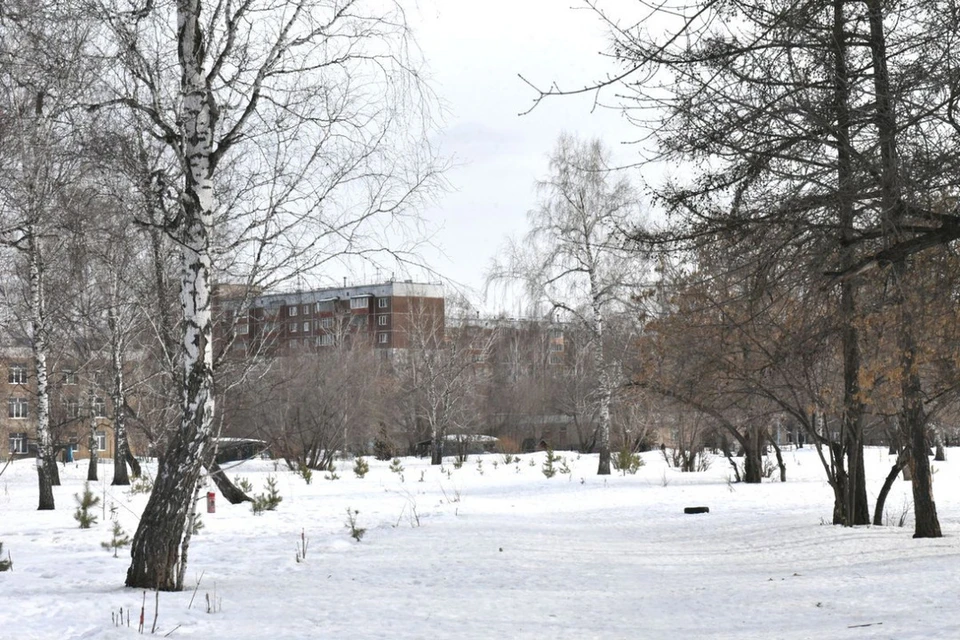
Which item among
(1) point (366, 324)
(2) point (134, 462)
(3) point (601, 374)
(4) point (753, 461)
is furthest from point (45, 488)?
(1) point (366, 324)

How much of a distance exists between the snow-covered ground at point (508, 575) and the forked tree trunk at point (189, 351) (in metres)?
0.33

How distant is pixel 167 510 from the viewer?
8625 millimetres

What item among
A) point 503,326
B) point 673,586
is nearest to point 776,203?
point 673,586

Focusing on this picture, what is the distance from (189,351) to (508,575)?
4079 millimetres

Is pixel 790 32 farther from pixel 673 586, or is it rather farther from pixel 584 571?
pixel 584 571

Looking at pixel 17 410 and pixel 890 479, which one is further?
pixel 17 410

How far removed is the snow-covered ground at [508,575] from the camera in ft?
24.5

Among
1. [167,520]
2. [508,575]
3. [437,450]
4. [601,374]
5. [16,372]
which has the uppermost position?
[16,372]

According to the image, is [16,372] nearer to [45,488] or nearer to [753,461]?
[45,488]

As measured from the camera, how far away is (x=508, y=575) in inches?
412

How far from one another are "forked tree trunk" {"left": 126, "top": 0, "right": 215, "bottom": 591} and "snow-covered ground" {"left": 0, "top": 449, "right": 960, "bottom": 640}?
1.09 feet

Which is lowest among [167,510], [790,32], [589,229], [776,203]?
[167,510]

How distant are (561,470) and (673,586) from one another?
20.8 meters

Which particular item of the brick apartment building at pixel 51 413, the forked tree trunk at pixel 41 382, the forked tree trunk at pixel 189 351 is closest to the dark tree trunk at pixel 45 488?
the forked tree trunk at pixel 41 382
